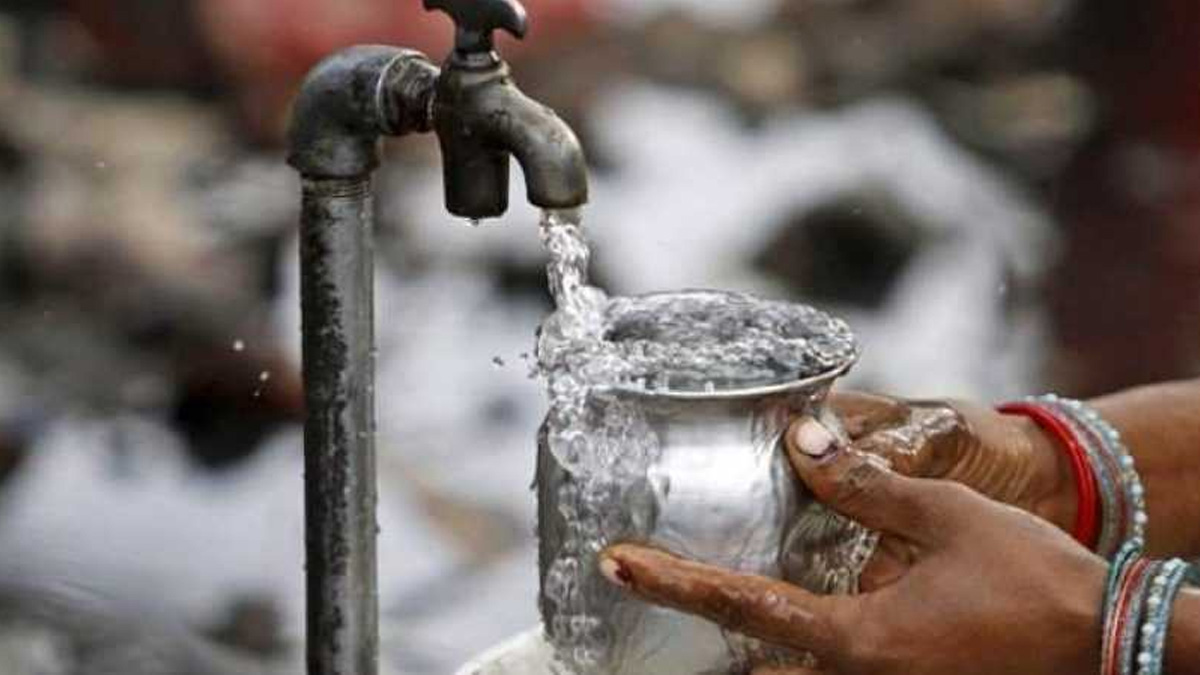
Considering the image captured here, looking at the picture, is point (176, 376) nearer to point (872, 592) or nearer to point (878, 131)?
point (878, 131)

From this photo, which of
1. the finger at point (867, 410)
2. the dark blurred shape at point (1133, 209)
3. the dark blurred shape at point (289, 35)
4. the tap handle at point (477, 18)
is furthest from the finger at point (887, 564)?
the dark blurred shape at point (1133, 209)

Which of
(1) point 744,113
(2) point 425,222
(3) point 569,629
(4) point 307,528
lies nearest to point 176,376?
(2) point 425,222

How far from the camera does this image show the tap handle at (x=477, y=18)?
163 centimetres

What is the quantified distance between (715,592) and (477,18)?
1.34 feet

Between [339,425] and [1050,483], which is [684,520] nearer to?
[339,425]

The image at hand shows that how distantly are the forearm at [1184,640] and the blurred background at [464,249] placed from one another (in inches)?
57.5

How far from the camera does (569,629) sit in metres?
1.66

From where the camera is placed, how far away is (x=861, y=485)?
5.45ft

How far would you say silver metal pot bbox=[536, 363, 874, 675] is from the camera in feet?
5.18

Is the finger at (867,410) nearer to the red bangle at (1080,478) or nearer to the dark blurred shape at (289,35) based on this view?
the red bangle at (1080,478)

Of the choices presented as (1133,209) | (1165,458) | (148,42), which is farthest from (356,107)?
(1133,209)

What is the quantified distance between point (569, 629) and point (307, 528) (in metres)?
0.25

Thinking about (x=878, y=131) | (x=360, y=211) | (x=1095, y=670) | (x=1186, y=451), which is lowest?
(x=1095, y=670)

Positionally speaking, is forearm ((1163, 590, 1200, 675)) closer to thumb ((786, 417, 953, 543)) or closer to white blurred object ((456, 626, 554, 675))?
thumb ((786, 417, 953, 543))
